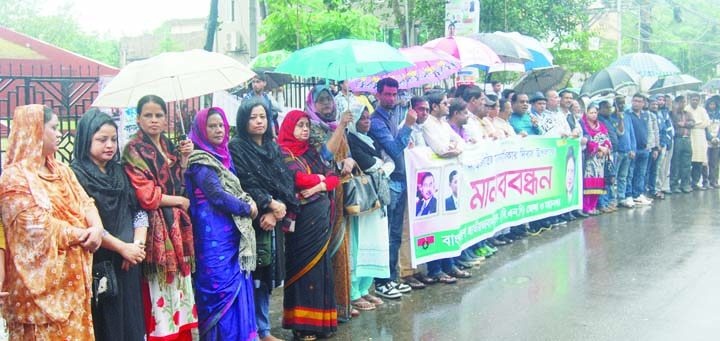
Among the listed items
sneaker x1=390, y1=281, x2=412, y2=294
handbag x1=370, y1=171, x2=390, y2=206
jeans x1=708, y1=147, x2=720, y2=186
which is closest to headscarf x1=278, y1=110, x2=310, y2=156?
handbag x1=370, y1=171, x2=390, y2=206

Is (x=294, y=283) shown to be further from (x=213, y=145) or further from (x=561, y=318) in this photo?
(x=561, y=318)

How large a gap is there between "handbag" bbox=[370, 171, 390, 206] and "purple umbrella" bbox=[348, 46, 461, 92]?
169cm

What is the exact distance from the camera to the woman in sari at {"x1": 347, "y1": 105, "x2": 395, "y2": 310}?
6402 mm

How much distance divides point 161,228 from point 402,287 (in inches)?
122

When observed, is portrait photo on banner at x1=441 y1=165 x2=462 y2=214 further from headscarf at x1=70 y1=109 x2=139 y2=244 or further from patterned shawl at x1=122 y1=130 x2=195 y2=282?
headscarf at x1=70 y1=109 x2=139 y2=244

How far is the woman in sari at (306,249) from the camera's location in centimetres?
559

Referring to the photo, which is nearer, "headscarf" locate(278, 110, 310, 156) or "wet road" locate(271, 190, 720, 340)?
"headscarf" locate(278, 110, 310, 156)

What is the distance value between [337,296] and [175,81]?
224 centimetres

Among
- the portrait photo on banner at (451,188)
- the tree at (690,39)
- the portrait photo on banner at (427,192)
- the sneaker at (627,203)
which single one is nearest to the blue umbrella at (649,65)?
the sneaker at (627,203)

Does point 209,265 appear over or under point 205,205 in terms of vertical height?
under

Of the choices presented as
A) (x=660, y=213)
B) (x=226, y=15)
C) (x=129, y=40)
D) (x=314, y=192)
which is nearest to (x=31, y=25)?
(x=226, y=15)

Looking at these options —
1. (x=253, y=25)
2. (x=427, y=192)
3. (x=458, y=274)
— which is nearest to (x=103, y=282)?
(x=427, y=192)

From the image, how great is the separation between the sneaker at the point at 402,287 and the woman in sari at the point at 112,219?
3.09 metres

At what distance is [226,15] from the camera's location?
32.2m
